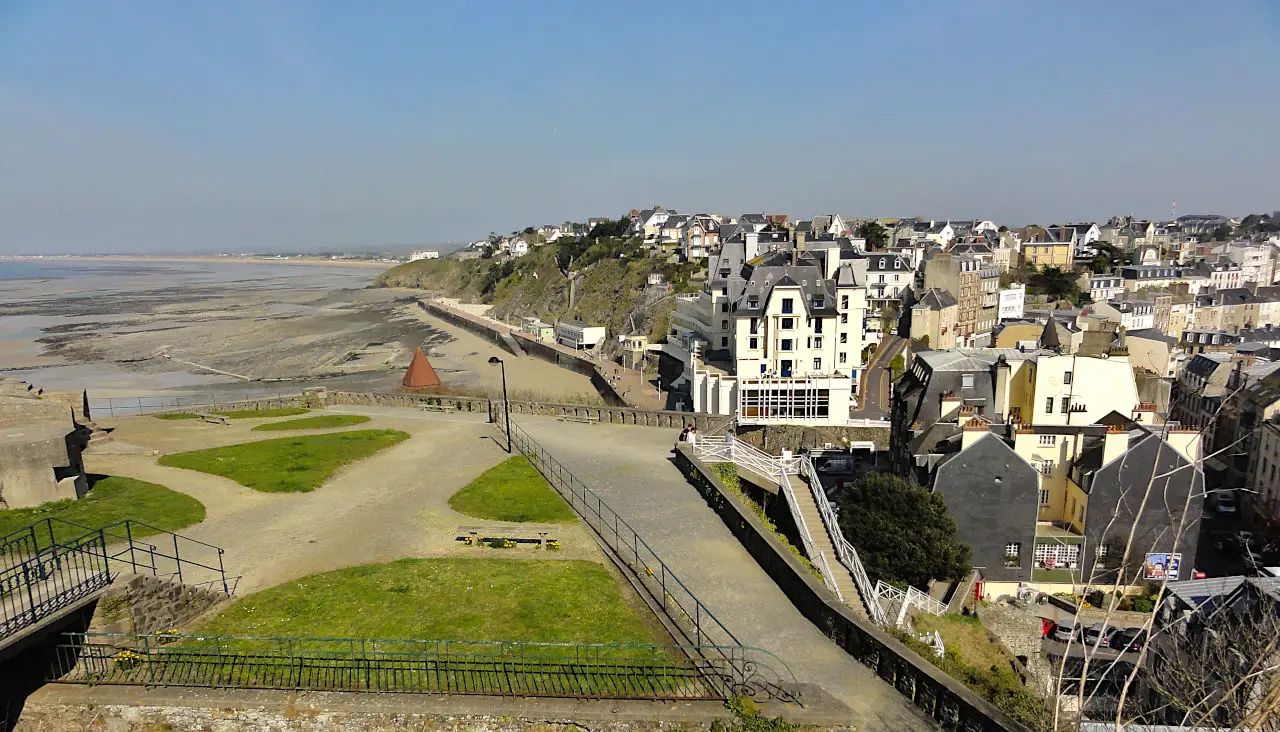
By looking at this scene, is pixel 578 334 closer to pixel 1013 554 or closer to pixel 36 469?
pixel 1013 554

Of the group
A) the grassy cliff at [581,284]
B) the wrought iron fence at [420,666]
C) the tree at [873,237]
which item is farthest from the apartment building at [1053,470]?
the tree at [873,237]

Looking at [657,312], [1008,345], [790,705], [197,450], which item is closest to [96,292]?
[657,312]

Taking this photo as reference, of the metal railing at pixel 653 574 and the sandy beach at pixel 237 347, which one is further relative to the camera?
the sandy beach at pixel 237 347

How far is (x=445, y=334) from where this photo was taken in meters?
87.1

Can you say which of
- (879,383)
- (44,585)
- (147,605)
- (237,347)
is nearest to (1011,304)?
(879,383)

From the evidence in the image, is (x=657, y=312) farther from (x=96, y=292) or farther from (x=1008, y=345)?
(x=96, y=292)

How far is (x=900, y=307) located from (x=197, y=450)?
55.7 metres

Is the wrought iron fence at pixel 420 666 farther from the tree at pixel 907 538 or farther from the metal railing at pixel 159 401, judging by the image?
the metal railing at pixel 159 401

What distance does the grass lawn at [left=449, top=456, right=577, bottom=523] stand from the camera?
18234 millimetres

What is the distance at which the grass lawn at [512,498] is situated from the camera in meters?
18.2

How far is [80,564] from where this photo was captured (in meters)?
13.2

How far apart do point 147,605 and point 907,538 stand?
19.8m

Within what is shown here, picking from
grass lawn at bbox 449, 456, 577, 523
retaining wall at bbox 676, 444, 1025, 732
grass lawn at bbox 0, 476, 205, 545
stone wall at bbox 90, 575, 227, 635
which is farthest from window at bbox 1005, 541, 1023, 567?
grass lawn at bbox 0, 476, 205, 545

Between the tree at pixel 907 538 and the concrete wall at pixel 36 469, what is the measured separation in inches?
879
